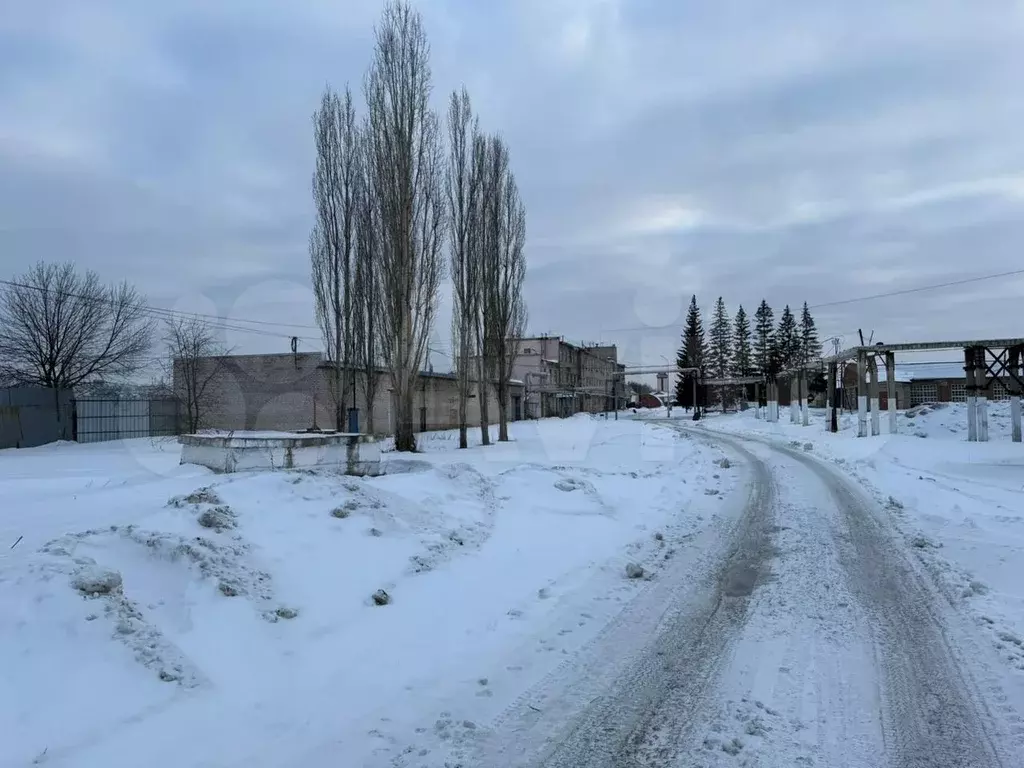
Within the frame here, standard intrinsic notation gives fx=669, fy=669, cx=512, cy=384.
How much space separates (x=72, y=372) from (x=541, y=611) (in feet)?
98.0

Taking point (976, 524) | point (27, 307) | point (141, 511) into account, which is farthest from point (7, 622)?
point (27, 307)

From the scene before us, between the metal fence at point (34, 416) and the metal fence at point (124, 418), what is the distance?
82 centimetres

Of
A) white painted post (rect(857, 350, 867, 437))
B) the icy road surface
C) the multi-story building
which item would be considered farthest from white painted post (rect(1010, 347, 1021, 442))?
the multi-story building

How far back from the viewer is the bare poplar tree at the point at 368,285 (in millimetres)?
22438

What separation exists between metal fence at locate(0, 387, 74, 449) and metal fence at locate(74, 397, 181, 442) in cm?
82

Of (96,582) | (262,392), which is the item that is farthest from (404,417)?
(96,582)

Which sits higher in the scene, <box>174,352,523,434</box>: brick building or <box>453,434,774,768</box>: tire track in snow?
<box>174,352,523,434</box>: brick building

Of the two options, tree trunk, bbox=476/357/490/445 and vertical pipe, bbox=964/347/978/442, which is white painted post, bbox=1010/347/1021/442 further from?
tree trunk, bbox=476/357/490/445


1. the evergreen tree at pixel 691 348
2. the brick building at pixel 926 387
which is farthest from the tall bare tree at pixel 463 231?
the evergreen tree at pixel 691 348

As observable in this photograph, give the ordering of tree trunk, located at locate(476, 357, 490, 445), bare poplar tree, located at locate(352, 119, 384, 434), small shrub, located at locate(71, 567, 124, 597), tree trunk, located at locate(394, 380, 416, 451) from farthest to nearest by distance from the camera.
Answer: tree trunk, located at locate(476, 357, 490, 445) → bare poplar tree, located at locate(352, 119, 384, 434) → tree trunk, located at locate(394, 380, 416, 451) → small shrub, located at locate(71, 567, 124, 597)

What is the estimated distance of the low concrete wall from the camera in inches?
465

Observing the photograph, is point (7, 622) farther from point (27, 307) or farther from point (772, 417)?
point (772, 417)

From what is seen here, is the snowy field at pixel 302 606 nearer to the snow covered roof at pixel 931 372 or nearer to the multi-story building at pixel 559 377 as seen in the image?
the multi-story building at pixel 559 377

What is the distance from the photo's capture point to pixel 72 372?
1133 inches
